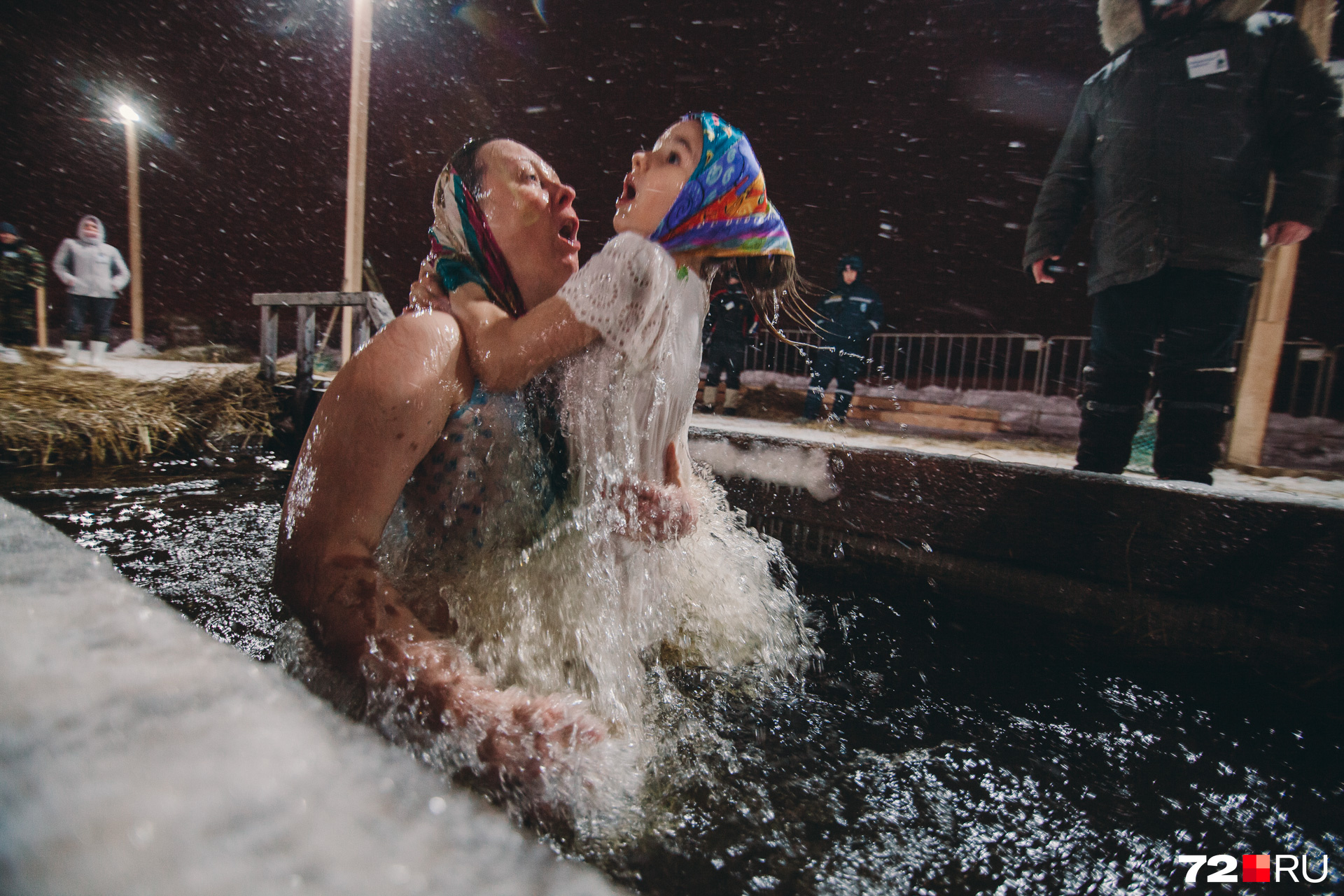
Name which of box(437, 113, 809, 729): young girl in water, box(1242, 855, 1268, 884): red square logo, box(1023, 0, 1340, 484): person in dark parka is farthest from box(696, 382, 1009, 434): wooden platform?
box(1242, 855, 1268, 884): red square logo

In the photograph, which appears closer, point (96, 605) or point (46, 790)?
point (46, 790)

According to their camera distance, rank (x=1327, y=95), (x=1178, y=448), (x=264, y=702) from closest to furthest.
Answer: (x=264, y=702) → (x=1327, y=95) → (x=1178, y=448)

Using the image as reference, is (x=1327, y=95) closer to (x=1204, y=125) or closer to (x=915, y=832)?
(x=1204, y=125)

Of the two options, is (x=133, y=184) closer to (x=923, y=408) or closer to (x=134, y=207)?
(x=134, y=207)

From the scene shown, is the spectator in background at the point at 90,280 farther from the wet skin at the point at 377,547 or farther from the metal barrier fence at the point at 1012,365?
the wet skin at the point at 377,547

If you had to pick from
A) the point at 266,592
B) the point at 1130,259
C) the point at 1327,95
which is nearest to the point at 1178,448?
the point at 1130,259

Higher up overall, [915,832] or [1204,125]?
[1204,125]

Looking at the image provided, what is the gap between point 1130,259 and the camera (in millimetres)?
2869

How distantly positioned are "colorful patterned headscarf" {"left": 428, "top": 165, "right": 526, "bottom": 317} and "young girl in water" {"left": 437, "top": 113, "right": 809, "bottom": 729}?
0.04ft

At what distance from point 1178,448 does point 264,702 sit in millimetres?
3705

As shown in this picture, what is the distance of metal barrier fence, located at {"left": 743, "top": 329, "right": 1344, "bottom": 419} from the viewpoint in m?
8.11

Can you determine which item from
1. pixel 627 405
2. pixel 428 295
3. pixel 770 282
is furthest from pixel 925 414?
pixel 428 295

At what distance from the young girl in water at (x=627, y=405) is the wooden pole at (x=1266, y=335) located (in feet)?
15.7

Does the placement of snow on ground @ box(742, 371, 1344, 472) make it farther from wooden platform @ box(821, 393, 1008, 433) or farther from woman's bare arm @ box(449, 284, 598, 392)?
woman's bare arm @ box(449, 284, 598, 392)
